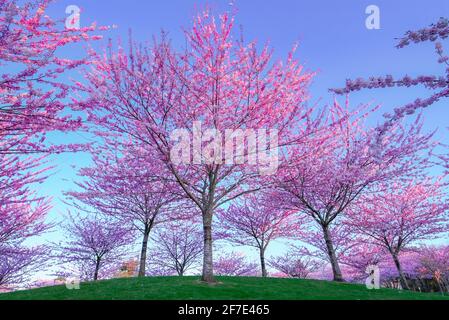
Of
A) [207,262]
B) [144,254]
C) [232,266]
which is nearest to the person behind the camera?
[207,262]

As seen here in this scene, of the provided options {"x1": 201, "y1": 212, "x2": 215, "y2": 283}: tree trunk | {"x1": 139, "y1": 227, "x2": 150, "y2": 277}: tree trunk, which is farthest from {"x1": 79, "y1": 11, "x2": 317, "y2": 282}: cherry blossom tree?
{"x1": 139, "y1": 227, "x2": 150, "y2": 277}: tree trunk

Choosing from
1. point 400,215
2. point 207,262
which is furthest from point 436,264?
point 207,262

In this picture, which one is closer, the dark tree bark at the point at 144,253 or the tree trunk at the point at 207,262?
the tree trunk at the point at 207,262

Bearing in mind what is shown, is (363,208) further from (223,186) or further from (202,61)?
(202,61)

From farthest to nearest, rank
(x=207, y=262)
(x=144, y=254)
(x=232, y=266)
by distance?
(x=232, y=266) → (x=144, y=254) → (x=207, y=262)

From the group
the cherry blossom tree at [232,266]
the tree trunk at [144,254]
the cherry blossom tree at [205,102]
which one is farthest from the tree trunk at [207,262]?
the cherry blossom tree at [232,266]

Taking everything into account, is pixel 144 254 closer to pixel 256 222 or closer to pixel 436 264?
pixel 256 222

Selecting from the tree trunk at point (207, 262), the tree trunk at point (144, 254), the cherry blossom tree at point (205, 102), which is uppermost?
the cherry blossom tree at point (205, 102)

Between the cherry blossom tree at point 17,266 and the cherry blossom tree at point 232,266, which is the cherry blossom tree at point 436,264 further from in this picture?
the cherry blossom tree at point 17,266

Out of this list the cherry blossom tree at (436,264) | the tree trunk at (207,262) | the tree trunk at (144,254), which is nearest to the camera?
the tree trunk at (207,262)

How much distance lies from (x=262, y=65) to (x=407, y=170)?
9632mm

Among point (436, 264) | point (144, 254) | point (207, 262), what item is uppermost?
point (436, 264)

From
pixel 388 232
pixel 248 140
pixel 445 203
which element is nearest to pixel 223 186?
pixel 248 140

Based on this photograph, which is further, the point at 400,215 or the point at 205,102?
the point at 400,215
